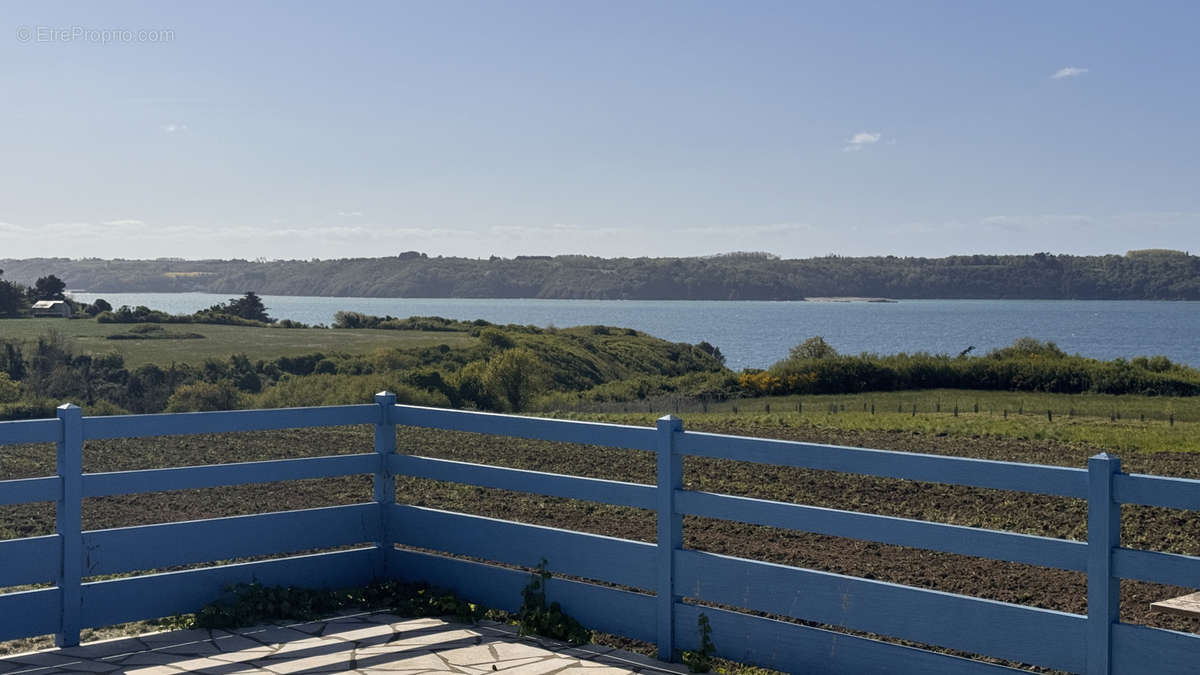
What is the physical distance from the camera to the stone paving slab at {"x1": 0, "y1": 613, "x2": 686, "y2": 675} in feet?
19.1

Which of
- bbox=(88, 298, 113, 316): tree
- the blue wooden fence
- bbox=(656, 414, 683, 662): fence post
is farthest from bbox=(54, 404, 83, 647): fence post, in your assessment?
bbox=(88, 298, 113, 316): tree

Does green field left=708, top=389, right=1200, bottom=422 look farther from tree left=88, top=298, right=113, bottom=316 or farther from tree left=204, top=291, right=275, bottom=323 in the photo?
tree left=88, top=298, right=113, bottom=316

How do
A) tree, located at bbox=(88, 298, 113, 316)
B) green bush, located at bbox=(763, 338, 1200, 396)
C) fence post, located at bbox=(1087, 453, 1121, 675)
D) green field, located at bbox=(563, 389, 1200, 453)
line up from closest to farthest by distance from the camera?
fence post, located at bbox=(1087, 453, 1121, 675) → green field, located at bbox=(563, 389, 1200, 453) → green bush, located at bbox=(763, 338, 1200, 396) → tree, located at bbox=(88, 298, 113, 316)

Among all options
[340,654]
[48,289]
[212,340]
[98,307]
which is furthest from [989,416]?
[98,307]

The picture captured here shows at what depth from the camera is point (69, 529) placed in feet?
20.3

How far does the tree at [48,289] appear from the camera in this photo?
49.3 metres

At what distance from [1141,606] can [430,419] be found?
4673mm

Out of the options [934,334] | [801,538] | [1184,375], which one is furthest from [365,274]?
[801,538]

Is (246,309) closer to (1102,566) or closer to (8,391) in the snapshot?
(8,391)

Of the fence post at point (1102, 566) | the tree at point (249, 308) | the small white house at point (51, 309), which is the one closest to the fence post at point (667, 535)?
the fence post at point (1102, 566)

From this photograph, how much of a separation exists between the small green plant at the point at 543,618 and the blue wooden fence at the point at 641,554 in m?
0.08

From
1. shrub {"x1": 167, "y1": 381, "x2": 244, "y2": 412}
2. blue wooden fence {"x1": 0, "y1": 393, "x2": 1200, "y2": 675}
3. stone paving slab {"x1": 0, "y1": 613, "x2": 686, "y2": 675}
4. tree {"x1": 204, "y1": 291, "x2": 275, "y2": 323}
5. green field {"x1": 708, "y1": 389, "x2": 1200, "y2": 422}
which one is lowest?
green field {"x1": 708, "y1": 389, "x2": 1200, "y2": 422}

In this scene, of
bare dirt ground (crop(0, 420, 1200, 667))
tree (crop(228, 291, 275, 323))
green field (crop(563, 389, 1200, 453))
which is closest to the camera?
bare dirt ground (crop(0, 420, 1200, 667))

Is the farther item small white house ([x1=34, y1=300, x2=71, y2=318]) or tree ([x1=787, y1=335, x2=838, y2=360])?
small white house ([x1=34, y1=300, x2=71, y2=318])
